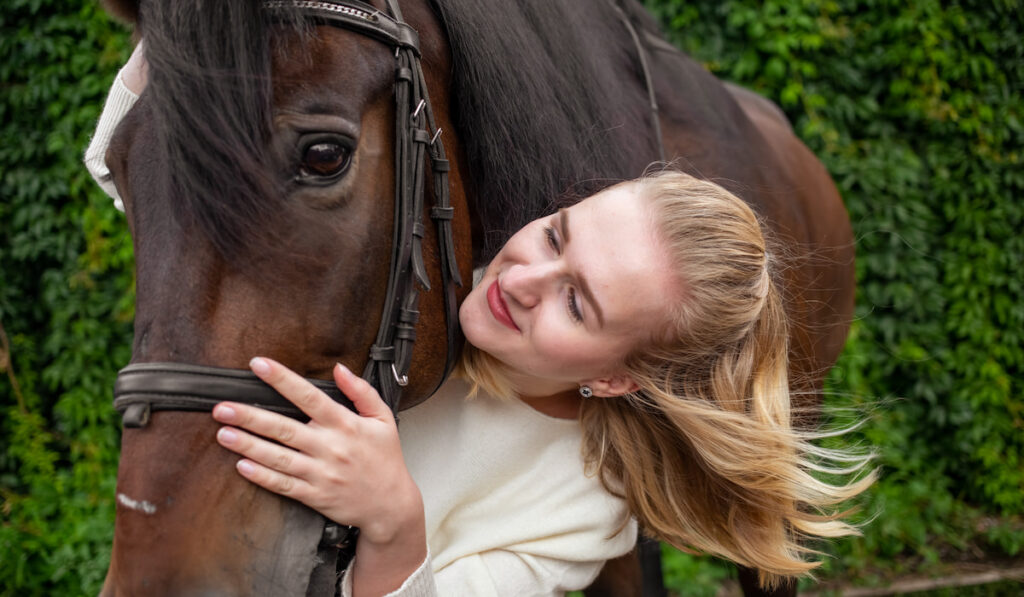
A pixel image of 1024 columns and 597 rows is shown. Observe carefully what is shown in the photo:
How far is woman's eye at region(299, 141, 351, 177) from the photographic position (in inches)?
37.3

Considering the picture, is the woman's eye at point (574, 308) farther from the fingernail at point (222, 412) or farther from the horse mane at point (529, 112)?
the fingernail at point (222, 412)

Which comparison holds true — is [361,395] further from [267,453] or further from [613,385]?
[613,385]

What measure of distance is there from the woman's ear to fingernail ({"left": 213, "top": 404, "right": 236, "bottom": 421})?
620 millimetres

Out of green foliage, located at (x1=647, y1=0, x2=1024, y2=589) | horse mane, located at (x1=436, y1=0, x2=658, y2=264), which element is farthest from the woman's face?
green foliage, located at (x1=647, y1=0, x2=1024, y2=589)

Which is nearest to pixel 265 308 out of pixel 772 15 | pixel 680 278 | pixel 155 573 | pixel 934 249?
pixel 155 573

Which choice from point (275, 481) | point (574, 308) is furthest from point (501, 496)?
point (275, 481)

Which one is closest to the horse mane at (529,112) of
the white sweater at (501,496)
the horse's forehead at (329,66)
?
the horse's forehead at (329,66)

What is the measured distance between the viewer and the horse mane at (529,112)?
1.23 m

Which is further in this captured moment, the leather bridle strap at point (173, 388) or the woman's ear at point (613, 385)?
the woman's ear at point (613, 385)

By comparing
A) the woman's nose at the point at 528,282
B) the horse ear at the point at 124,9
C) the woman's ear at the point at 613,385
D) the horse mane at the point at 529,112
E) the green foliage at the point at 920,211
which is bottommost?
the green foliage at the point at 920,211

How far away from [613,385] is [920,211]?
318 cm

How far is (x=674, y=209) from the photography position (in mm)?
1211

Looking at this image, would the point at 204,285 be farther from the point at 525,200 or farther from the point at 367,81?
the point at 525,200

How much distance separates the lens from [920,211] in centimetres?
375
